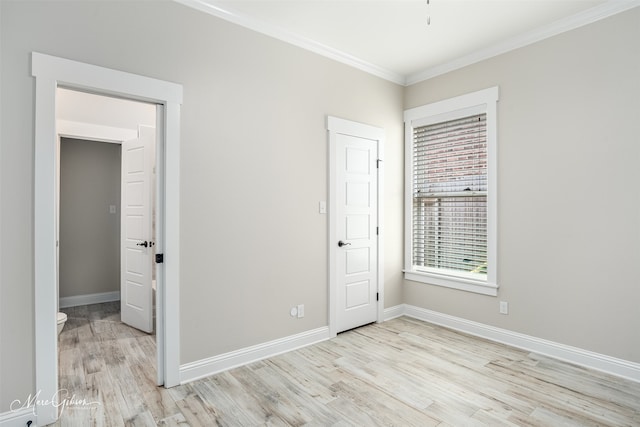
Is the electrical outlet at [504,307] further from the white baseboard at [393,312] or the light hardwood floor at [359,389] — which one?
the white baseboard at [393,312]

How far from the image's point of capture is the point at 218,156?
279 cm

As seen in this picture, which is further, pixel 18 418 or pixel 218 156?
pixel 218 156

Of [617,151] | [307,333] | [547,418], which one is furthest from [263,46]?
[547,418]

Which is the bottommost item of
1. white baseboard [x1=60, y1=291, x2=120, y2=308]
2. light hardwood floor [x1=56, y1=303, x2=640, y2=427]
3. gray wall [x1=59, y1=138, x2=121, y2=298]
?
light hardwood floor [x1=56, y1=303, x2=640, y2=427]

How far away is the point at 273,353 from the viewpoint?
3115 mm

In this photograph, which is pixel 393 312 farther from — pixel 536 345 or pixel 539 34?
pixel 539 34

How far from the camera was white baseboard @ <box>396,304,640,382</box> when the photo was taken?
107 inches

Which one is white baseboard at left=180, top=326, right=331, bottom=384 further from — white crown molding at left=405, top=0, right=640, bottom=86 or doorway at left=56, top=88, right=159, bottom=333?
white crown molding at left=405, top=0, right=640, bottom=86

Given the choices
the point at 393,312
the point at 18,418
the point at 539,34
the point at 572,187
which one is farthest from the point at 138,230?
the point at 539,34

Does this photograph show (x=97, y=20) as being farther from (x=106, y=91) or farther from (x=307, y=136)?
(x=307, y=136)

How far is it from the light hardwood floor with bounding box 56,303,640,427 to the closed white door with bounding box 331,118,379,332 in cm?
51

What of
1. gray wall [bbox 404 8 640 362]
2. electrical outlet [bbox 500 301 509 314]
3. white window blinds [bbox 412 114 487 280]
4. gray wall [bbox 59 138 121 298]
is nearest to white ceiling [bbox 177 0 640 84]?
gray wall [bbox 404 8 640 362]

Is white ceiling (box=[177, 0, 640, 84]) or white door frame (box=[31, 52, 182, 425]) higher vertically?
white ceiling (box=[177, 0, 640, 84])

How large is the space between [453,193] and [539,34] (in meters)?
1.67
